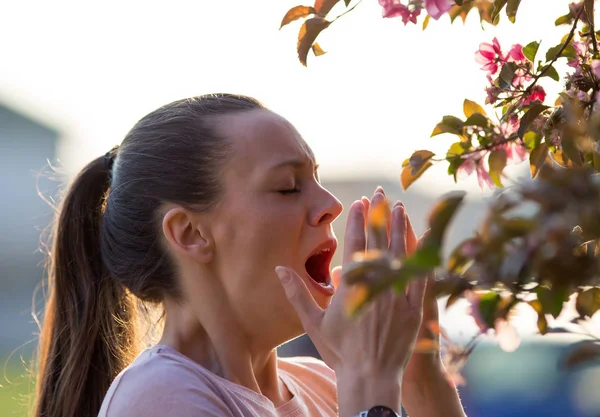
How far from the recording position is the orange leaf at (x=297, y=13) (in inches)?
36.0

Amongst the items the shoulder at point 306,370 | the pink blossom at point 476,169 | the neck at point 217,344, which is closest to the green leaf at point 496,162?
the pink blossom at point 476,169

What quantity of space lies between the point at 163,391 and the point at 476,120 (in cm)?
60

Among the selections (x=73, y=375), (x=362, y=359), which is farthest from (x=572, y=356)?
(x=73, y=375)

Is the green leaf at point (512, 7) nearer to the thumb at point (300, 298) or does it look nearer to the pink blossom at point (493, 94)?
the pink blossom at point (493, 94)

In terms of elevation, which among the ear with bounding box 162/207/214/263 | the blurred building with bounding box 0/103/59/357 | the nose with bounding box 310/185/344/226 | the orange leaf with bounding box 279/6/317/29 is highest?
the orange leaf with bounding box 279/6/317/29

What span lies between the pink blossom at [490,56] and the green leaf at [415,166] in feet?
0.51

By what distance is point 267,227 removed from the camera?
1.29 metres

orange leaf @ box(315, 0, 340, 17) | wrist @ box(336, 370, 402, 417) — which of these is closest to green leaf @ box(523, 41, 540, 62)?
orange leaf @ box(315, 0, 340, 17)

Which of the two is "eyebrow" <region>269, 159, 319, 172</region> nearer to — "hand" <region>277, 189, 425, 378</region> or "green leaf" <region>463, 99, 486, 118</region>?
"hand" <region>277, 189, 425, 378</region>

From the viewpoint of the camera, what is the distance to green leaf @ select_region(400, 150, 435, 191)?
949mm

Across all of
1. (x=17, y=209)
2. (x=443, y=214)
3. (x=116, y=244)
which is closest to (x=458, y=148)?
(x=443, y=214)

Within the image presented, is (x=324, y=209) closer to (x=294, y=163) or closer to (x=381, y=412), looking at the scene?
(x=294, y=163)

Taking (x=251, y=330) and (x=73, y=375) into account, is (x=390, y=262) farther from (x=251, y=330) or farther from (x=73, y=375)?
(x=73, y=375)

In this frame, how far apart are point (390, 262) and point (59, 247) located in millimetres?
1354
